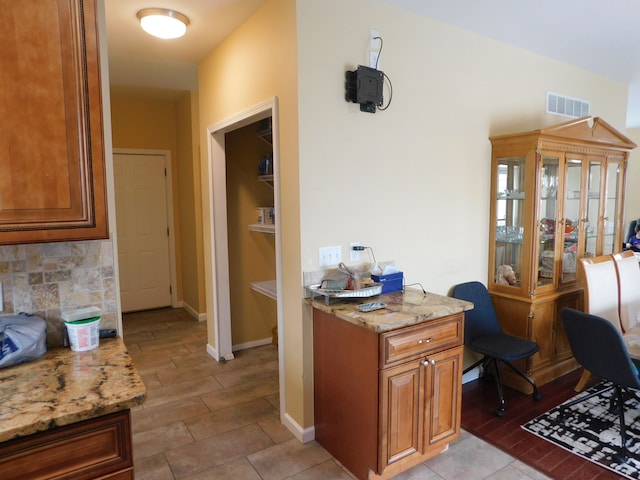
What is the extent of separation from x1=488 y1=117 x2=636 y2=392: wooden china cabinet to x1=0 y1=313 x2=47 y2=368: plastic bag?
3.00m

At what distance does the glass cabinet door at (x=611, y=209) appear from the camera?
3607 mm

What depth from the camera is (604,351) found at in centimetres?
239

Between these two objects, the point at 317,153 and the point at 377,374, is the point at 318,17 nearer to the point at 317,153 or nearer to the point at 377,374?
the point at 317,153

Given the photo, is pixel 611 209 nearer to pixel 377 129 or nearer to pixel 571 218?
pixel 571 218

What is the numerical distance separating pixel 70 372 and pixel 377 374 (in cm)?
128

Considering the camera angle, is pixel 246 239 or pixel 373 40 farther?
pixel 246 239

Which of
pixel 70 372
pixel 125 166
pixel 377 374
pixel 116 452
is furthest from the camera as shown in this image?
pixel 125 166

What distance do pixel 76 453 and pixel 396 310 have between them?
1474 millimetres

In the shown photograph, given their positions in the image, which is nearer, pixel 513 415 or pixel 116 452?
pixel 116 452

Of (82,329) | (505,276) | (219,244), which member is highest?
(219,244)

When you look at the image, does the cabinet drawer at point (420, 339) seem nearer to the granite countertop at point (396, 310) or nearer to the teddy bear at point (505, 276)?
the granite countertop at point (396, 310)

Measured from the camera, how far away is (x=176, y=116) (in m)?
5.34

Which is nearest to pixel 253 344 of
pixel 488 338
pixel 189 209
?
pixel 189 209

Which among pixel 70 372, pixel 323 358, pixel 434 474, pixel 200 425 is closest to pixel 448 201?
pixel 323 358
